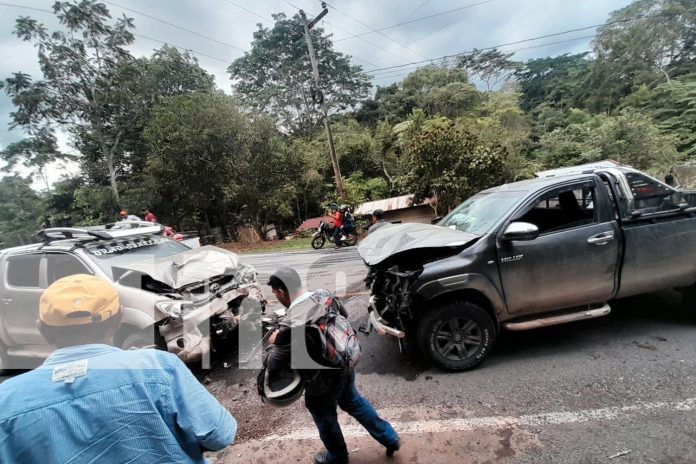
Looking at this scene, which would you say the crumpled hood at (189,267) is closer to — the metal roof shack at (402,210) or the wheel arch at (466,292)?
the wheel arch at (466,292)

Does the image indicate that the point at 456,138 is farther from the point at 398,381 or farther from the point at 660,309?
the point at 398,381

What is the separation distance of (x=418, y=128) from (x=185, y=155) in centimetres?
1379

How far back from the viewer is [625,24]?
104ft

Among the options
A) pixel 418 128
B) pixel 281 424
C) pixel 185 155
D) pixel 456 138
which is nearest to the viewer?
pixel 281 424

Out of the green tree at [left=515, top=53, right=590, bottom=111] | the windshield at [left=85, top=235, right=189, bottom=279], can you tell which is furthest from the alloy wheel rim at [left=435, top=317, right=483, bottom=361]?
the green tree at [left=515, top=53, right=590, bottom=111]

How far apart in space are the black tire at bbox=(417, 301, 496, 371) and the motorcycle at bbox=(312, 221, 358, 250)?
376 inches

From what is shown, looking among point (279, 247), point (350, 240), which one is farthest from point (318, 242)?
point (279, 247)

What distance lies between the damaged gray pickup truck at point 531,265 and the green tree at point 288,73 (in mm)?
29968

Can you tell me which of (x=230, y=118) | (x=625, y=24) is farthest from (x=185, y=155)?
(x=625, y=24)

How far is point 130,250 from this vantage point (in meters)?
4.50

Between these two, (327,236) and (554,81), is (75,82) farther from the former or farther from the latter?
(554,81)

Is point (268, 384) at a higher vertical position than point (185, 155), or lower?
lower

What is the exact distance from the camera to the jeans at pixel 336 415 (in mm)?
2105

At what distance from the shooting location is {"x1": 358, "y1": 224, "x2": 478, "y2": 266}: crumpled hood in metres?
3.30
